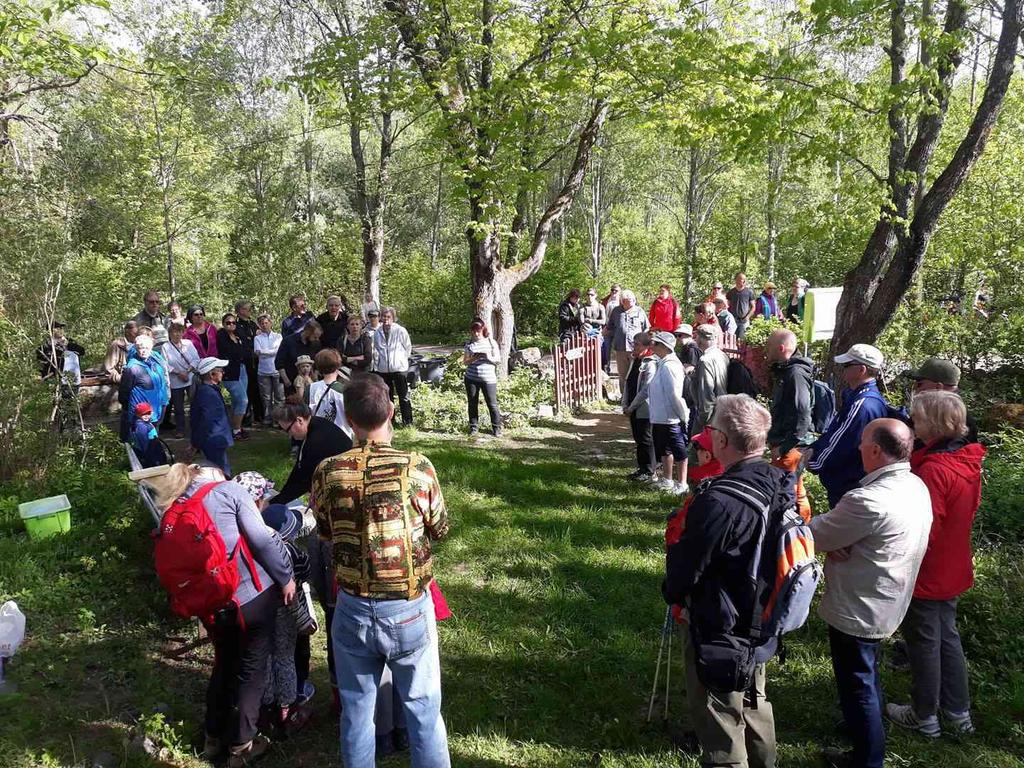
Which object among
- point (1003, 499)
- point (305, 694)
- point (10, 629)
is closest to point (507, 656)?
point (305, 694)

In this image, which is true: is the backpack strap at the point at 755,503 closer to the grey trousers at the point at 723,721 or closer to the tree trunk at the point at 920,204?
the grey trousers at the point at 723,721

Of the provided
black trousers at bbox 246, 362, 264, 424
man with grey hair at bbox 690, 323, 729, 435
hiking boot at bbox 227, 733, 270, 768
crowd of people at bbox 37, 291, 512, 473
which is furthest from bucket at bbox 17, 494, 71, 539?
man with grey hair at bbox 690, 323, 729, 435

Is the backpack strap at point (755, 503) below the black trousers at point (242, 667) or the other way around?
the other way around

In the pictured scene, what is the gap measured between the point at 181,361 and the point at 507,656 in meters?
6.57

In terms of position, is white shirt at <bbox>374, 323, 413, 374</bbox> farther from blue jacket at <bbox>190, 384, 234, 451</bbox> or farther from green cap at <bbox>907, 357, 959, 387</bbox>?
green cap at <bbox>907, 357, 959, 387</bbox>

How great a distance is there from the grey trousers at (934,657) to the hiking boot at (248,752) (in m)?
3.44

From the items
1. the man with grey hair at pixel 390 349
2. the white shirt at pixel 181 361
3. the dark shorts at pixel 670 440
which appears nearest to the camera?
the dark shorts at pixel 670 440

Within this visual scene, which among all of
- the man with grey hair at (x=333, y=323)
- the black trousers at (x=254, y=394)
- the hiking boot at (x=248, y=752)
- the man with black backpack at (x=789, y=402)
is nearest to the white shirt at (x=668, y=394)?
the man with black backpack at (x=789, y=402)

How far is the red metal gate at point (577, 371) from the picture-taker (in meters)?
11.6

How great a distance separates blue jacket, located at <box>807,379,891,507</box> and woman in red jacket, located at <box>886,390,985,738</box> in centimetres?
64

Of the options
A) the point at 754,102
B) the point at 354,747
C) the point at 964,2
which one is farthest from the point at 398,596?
the point at 754,102

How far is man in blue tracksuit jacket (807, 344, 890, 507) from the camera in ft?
13.8

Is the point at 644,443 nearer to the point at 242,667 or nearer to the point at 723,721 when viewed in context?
the point at 723,721

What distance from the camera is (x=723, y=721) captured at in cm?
282
